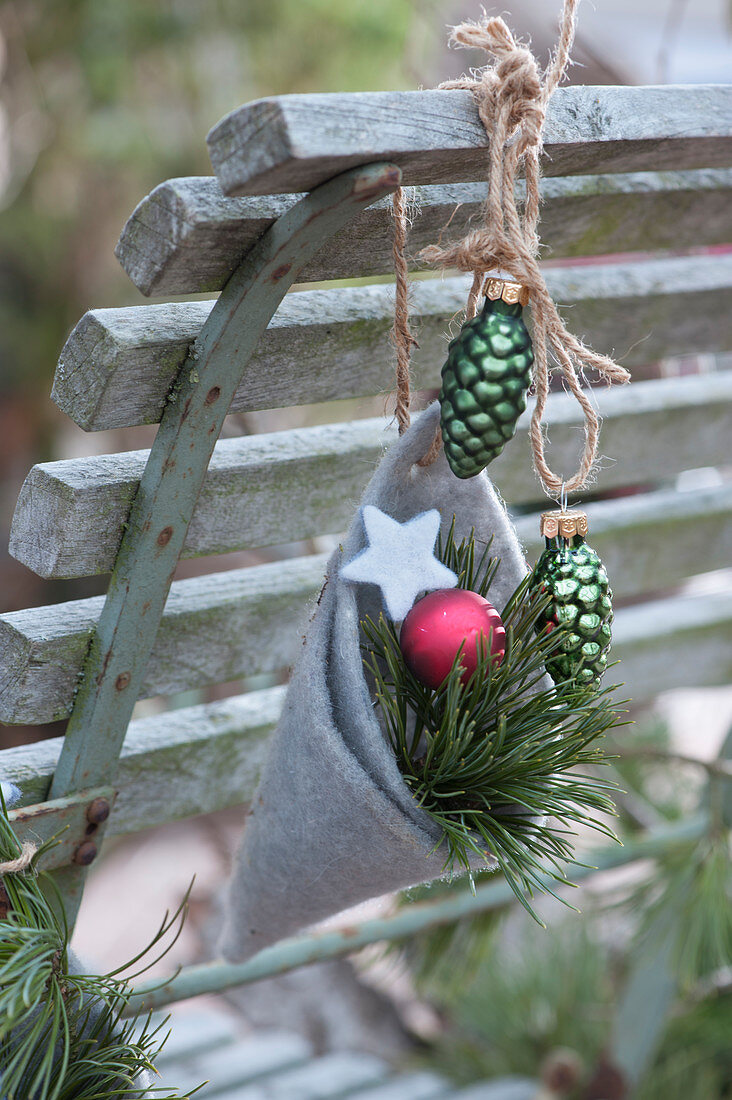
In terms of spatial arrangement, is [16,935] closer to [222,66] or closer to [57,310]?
[222,66]

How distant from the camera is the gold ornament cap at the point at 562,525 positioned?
0.44 metres

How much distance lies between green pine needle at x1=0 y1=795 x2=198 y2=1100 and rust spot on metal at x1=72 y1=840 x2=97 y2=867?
84 millimetres

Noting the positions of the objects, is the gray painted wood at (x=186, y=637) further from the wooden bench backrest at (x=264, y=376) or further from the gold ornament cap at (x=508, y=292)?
the gold ornament cap at (x=508, y=292)

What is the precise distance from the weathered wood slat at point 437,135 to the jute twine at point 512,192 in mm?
12

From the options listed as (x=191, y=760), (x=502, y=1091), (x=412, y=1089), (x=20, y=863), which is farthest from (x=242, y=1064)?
(x=20, y=863)

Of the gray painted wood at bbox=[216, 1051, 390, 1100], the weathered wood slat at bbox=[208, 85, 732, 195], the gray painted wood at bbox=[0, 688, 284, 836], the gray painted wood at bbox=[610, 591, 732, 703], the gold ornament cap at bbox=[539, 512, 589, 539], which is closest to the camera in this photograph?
the weathered wood slat at bbox=[208, 85, 732, 195]

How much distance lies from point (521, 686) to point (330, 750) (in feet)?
0.30

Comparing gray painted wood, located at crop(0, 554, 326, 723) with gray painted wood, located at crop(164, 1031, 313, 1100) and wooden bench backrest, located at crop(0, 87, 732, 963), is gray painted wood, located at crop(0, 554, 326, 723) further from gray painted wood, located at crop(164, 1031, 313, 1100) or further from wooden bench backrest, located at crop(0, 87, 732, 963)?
gray painted wood, located at crop(164, 1031, 313, 1100)

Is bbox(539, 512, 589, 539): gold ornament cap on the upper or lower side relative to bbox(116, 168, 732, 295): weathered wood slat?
lower

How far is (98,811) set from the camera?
0.52 m

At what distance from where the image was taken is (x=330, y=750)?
0.42 metres

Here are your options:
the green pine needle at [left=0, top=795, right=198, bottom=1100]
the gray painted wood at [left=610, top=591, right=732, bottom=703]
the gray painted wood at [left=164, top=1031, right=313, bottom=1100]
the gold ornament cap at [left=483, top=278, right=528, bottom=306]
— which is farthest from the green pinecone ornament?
the gray painted wood at [left=164, top=1031, right=313, bottom=1100]

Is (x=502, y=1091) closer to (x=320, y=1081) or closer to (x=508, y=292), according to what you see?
(x=320, y=1081)

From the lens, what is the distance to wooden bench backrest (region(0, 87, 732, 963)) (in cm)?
38
